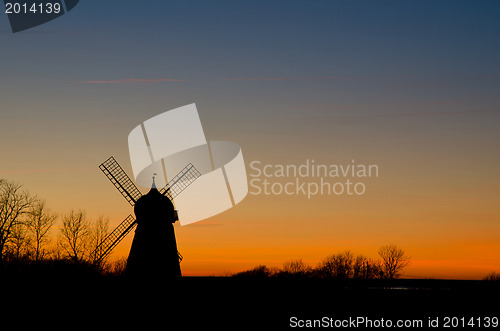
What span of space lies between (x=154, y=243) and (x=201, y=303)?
814 cm

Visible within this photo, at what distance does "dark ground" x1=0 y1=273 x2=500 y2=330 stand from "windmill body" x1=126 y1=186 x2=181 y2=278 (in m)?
0.60

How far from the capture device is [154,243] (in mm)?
37312

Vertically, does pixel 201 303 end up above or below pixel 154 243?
below

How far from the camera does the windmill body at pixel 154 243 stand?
3725 cm

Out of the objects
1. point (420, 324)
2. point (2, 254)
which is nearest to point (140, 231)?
point (420, 324)

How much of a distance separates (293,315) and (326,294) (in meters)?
9.15

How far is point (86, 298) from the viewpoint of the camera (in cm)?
4447

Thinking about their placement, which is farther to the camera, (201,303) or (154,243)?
(201,303)

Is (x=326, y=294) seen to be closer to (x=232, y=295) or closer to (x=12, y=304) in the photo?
(x=232, y=295)

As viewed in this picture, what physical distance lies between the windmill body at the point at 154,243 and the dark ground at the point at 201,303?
1.96 feet

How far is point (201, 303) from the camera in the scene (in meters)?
43.7

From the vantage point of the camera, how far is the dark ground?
1464 inches

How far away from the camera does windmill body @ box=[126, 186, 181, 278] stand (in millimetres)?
→ 37250

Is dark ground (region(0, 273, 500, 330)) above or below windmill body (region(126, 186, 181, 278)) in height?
below
